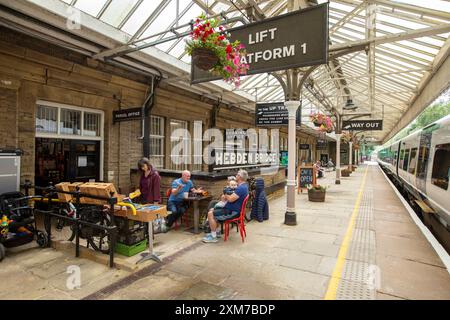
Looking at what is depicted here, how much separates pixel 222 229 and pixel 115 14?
5378 millimetres

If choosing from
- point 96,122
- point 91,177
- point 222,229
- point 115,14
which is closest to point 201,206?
point 222,229

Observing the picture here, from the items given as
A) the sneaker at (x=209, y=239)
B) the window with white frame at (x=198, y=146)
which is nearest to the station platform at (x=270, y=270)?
the sneaker at (x=209, y=239)

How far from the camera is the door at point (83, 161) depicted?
6.82m

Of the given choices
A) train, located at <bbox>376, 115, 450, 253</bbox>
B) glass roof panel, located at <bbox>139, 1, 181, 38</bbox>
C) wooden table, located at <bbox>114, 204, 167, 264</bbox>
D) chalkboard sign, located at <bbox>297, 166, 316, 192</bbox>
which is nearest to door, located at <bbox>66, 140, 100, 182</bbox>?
glass roof panel, located at <bbox>139, 1, 181, 38</bbox>

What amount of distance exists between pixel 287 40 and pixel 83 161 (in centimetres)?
614

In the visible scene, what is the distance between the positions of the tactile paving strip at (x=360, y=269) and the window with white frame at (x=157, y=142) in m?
6.63

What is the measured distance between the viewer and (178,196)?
560 centimetres

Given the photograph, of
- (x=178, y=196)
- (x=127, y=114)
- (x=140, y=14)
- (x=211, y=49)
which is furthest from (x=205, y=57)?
(x=127, y=114)

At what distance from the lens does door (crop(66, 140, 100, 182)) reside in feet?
22.4

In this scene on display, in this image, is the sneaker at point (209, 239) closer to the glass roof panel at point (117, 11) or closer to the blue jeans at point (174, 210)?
the blue jeans at point (174, 210)

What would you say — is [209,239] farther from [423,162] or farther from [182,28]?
[423,162]

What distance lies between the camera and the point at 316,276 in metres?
3.52

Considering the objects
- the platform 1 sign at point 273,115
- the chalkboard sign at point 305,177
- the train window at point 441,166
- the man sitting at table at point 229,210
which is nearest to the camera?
the man sitting at table at point 229,210

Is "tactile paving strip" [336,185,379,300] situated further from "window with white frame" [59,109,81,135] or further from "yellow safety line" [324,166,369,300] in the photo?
"window with white frame" [59,109,81,135]
